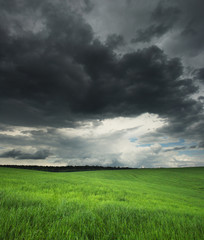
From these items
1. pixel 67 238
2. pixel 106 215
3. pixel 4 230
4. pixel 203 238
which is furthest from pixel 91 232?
pixel 203 238

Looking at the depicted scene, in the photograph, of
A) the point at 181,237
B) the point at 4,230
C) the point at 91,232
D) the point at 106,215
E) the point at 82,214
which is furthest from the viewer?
the point at 106,215

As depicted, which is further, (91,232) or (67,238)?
(91,232)

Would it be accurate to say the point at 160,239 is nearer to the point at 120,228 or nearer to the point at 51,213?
the point at 120,228

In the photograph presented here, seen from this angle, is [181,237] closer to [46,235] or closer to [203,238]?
[203,238]

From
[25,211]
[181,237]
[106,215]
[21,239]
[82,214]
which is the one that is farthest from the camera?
[106,215]

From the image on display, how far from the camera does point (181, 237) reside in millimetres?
2605

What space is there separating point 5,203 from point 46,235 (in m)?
Answer: 2.34

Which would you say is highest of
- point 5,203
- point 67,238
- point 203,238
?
point 5,203

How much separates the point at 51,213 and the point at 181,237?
285cm

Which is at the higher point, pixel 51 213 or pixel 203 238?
pixel 51 213

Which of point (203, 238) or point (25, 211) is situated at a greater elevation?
point (25, 211)

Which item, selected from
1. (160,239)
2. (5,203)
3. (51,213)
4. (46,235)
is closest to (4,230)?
(46,235)

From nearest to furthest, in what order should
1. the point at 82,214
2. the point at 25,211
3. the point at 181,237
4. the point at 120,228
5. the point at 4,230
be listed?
the point at 4,230 < the point at 181,237 < the point at 120,228 < the point at 25,211 < the point at 82,214

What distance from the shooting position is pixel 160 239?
2535 mm
